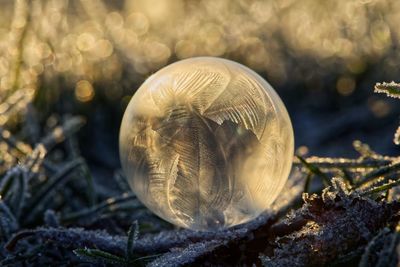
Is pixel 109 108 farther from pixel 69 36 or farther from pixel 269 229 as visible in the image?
pixel 269 229

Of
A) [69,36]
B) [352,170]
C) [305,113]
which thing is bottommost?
[305,113]

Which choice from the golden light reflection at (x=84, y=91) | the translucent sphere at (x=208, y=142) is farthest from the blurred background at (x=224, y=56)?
the translucent sphere at (x=208, y=142)

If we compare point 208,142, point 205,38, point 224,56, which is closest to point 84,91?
point 224,56

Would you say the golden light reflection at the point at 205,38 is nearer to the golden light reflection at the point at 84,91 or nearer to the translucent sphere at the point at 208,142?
the golden light reflection at the point at 84,91

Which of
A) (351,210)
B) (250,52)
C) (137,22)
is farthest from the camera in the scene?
(137,22)

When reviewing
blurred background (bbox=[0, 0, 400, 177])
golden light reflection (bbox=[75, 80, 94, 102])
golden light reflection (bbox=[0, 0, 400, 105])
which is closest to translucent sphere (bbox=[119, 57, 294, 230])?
blurred background (bbox=[0, 0, 400, 177])

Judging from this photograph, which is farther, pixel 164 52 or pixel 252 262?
pixel 164 52

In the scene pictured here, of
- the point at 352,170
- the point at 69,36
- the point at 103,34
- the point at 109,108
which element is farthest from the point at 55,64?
the point at 352,170
